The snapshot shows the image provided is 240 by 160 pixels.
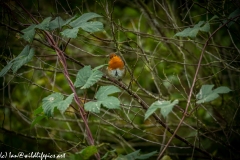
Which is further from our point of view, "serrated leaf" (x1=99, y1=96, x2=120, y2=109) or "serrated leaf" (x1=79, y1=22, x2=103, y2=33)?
"serrated leaf" (x1=79, y1=22, x2=103, y2=33)

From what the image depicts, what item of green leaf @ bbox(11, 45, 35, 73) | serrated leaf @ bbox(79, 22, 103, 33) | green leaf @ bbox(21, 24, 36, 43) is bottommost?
green leaf @ bbox(11, 45, 35, 73)

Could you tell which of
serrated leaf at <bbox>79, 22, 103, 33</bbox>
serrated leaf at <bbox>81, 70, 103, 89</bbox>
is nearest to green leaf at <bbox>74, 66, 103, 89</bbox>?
serrated leaf at <bbox>81, 70, 103, 89</bbox>

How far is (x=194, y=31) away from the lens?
1.97 m

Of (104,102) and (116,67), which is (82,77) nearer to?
(104,102)

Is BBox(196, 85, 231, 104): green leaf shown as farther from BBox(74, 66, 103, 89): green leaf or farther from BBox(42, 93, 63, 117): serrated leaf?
BBox(42, 93, 63, 117): serrated leaf

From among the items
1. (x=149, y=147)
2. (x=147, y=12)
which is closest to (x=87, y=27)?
(x=147, y=12)

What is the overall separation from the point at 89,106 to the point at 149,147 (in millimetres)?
2789

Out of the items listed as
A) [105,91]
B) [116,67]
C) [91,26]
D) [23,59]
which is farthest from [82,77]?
[116,67]

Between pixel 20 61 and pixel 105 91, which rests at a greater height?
pixel 20 61

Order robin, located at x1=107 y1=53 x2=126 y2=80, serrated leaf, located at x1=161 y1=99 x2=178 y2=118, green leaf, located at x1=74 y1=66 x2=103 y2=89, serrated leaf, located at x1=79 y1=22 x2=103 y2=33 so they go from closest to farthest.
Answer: serrated leaf, located at x1=161 y1=99 x2=178 y2=118 → green leaf, located at x1=74 y1=66 x2=103 y2=89 → serrated leaf, located at x1=79 y1=22 x2=103 y2=33 → robin, located at x1=107 y1=53 x2=126 y2=80

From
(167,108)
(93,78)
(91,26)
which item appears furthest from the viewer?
(91,26)

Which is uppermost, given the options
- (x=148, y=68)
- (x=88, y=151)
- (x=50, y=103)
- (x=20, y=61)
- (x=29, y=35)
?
(x=29, y=35)

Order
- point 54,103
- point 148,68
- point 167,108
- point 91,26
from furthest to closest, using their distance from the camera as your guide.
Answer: point 148,68
point 91,26
point 54,103
point 167,108

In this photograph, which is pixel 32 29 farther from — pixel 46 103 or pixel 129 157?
pixel 129 157
